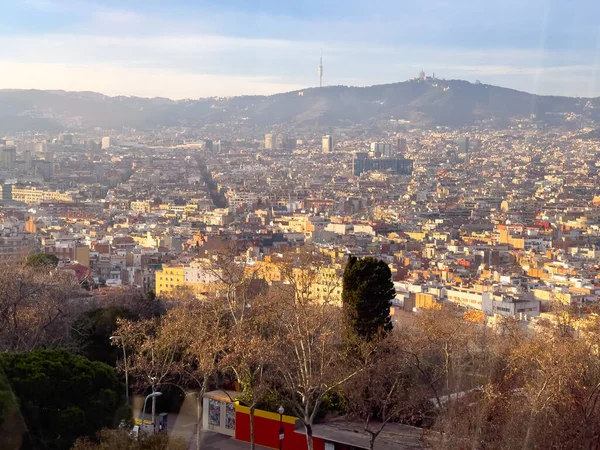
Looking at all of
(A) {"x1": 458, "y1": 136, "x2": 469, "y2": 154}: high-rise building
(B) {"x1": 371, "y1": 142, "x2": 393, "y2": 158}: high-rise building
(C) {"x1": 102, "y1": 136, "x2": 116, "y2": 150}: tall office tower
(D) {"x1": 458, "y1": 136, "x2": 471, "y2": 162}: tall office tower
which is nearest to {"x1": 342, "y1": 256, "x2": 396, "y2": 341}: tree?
(D) {"x1": 458, "y1": 136, "x2": 471, "y2": 162}: tall office tower

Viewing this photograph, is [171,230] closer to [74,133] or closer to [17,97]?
[17,97]

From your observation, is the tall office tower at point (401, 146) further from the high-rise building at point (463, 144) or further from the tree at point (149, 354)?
the tree at point (149, 354)

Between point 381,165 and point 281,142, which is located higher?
point 281,142

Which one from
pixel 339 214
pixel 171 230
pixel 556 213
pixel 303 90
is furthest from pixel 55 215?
pixel 303 90

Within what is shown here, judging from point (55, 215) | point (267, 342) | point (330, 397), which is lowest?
point (55, 215)

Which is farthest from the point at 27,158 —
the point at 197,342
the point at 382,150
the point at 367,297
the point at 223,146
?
the point at 197,342

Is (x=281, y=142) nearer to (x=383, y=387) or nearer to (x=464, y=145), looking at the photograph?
(x=464, y=145)
